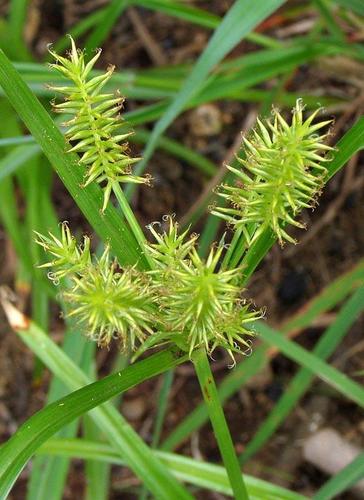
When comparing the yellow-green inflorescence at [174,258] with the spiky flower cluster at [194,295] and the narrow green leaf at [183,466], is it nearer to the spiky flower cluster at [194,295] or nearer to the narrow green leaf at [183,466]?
the spiky flower cluster at [194,295]

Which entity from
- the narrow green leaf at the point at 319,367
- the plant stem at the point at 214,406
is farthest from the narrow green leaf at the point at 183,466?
the plant stem at the point at 214,406

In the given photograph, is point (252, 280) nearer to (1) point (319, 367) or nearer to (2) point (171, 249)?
(1) point (319, 367)

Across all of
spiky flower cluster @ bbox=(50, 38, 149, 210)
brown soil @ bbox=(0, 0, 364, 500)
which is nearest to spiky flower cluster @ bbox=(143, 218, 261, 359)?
spiky flower cluster @ bbox=(50, 38, 149, 210)

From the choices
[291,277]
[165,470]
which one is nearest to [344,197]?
[291,277]

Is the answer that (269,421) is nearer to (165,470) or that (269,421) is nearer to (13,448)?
(165,470)

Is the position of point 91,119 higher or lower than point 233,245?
higher

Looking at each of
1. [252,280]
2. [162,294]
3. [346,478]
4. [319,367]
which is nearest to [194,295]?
[162,294]
